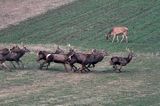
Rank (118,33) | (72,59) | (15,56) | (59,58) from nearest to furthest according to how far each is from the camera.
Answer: (72,59), (59,58), (15,56), (118,33)

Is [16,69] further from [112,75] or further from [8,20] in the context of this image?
[8,20]

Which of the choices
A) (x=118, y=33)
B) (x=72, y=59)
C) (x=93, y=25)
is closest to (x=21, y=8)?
(x=93, y=25)

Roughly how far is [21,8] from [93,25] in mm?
8969

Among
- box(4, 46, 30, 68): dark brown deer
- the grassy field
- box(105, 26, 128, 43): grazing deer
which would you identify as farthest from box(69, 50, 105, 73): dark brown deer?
box(105, 26, 128, 43): grazing deer

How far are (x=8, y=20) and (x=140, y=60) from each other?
19.5 metres

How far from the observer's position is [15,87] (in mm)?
21453

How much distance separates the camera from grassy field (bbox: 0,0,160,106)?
1934 centimetres

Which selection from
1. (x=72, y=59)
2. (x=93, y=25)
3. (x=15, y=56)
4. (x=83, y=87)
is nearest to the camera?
(x=83, y=87)

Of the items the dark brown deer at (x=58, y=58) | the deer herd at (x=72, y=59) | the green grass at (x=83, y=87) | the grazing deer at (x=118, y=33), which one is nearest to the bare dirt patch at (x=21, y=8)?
the grazing deer at (x=118, y=33)

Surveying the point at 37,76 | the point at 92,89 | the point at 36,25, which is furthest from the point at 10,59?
the point at 36,25

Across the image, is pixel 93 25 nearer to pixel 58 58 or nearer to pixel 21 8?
pixel 21 8

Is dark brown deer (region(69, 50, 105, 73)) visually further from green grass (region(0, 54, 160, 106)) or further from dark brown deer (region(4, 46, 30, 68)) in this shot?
dark brown deer (region(4, 46, 30, 68))

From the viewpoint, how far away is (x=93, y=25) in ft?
142

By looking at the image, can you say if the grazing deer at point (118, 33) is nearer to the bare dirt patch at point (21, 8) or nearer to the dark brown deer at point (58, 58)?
the bare dirt patch at point (21, 8)
